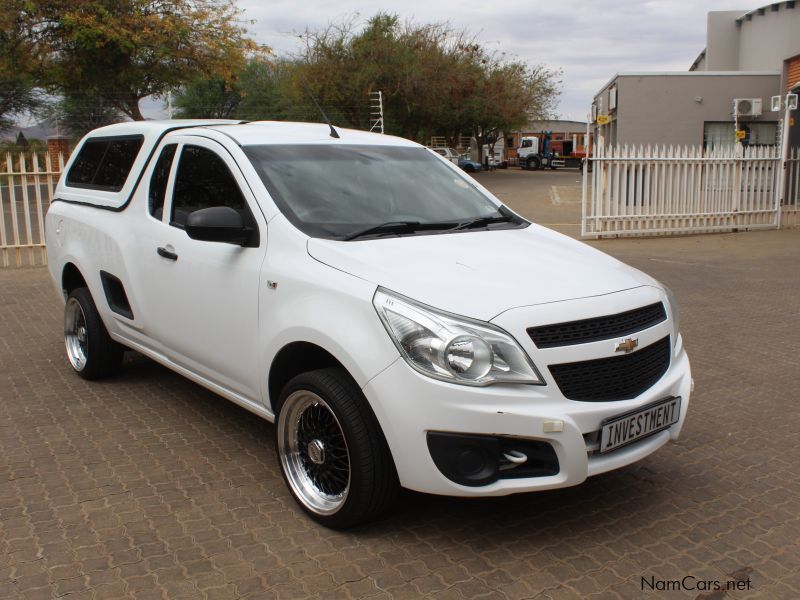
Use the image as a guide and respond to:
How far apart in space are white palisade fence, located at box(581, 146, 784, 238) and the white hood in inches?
443

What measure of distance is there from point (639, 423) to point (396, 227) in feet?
5.07

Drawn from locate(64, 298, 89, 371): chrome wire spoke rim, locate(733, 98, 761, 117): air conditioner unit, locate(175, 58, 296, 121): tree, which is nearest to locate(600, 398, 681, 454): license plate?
locate(64, 298, 89, 371): chrome wire spoke rim

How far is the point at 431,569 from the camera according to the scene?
3312mm

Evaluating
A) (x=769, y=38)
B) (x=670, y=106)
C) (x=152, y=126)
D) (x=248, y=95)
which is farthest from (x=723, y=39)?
(x=152, y=126)

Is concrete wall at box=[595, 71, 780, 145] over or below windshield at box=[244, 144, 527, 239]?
over

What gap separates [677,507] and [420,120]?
38393mm

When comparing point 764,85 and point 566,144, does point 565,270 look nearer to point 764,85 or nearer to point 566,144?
point 764,85

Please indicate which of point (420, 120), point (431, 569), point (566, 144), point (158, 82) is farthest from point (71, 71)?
point (566, 144)

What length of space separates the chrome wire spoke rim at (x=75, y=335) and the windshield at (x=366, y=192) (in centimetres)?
250

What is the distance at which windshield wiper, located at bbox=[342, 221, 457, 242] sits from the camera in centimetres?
395

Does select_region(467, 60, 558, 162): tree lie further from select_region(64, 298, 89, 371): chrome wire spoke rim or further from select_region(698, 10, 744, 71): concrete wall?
select_region(64, 298, 89, 371): chrome wire spoke rim

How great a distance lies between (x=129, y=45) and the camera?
24188mm

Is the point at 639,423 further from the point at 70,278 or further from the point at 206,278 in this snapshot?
the point at 70,278

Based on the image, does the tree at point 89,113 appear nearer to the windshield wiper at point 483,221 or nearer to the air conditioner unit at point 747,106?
the air conditioner unit at point 747,106
